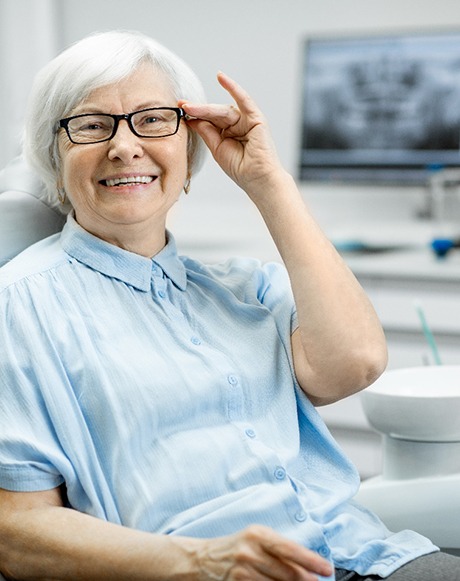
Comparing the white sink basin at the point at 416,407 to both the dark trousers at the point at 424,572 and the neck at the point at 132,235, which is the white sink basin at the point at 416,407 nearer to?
the dark trousers at the point at 424,572

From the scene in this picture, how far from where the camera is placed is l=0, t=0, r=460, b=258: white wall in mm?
3340

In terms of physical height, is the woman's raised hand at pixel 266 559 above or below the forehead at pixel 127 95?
below

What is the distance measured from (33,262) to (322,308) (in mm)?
427

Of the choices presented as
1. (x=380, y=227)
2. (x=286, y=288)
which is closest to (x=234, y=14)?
(x=380, y=227)

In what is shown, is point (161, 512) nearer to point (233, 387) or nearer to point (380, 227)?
point (233, 387)

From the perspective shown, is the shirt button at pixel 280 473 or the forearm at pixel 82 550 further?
the shirt button at pixel 280 473

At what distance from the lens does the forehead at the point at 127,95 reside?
1.42 metres

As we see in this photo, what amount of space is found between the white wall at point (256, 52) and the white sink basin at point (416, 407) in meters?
1.56

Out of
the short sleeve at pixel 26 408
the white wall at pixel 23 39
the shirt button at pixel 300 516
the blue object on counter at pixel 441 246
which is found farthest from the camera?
the white wall at pixel 23 39

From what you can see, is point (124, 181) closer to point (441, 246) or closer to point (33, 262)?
point (33, 262)

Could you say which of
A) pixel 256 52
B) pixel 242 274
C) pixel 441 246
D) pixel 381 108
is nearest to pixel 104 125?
pixel 242 274

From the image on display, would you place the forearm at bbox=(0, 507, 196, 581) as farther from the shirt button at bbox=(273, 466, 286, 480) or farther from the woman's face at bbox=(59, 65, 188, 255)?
the woman's face at bbox=(59, 65, 188, 255)

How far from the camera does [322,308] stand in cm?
142

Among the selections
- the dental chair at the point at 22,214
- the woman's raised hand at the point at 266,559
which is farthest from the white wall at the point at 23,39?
the woman's raised hand at the point at 266,559
